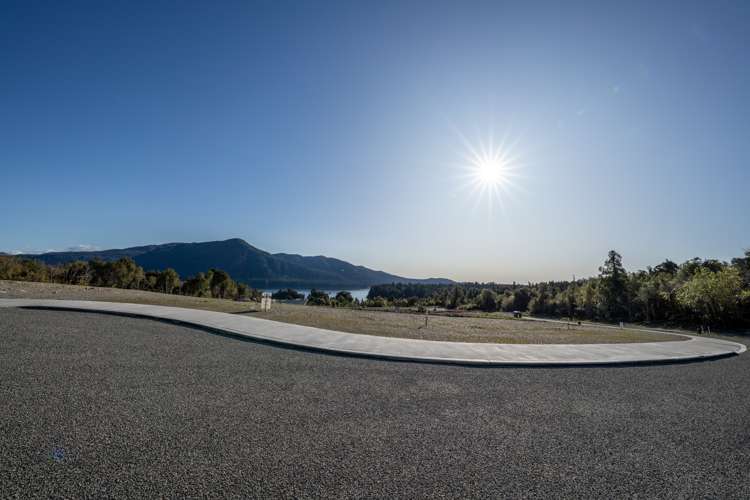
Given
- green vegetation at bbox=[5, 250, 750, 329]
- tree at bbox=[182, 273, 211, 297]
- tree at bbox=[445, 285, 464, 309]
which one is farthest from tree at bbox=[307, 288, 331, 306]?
tree at bbox=[445, 285, 464, 309]

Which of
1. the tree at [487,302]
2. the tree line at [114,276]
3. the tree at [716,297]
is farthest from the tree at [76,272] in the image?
the tree at [487,302]

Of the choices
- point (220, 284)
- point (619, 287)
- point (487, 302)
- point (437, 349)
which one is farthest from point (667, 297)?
point (220, 284)

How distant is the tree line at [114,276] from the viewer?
150 ft

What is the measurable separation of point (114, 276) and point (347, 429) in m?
77.4

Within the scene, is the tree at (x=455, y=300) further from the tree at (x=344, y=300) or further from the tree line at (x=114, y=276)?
the tree line at (x=114, y=276)

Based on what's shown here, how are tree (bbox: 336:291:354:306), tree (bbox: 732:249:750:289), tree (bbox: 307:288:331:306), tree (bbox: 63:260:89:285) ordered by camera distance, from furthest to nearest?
tree (bbox: 336:291:354:306)
tree (bbox: 307:288:331:306)
tree (bbox: 63:260:89:285)
tree (bbox: 732:249:750:289)

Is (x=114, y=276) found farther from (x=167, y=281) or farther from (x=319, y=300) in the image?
(x=319, y=300)

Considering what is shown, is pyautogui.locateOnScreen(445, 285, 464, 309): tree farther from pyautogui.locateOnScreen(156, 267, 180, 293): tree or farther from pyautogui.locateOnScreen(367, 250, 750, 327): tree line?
pyautogui.locateOnScreen(156, 267, 180, 293): tree

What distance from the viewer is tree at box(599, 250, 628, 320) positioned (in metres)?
58.2

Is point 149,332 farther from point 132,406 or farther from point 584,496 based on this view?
point 584,496

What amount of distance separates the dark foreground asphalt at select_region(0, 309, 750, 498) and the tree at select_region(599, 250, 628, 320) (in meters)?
61.2

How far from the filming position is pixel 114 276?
63.1 metres

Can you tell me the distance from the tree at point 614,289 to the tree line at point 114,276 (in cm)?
7915

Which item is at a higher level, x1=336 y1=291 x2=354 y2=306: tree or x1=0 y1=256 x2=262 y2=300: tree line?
x1=0 y1=256 x2=262 y2=300: tree line
